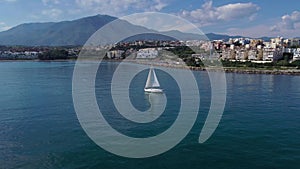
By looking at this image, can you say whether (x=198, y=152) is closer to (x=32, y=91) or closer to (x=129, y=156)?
(x=129, y=156)

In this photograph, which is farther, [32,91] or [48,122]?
[32,91]

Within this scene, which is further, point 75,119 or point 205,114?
point 205,114

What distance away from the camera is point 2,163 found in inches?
191

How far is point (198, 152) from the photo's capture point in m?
5.33

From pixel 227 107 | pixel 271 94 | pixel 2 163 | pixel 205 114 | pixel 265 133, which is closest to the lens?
pixel 2 163

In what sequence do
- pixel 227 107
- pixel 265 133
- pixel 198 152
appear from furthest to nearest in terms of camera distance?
1. pixel 227 107
2. pixel 265 133
3. pixel 198 152

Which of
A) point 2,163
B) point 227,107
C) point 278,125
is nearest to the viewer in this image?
point 2,163

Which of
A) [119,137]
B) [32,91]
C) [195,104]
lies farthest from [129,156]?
[32,91]

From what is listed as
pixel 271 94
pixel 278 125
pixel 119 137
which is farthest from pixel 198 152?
pixel 271 94

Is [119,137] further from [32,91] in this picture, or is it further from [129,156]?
[32,91]

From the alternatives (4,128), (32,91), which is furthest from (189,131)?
(32,91)

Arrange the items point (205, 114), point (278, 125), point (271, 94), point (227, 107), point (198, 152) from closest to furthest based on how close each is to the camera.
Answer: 1. point (198, 152)
2. point (278, 125)
3. point (205, 114)
4. point (227, 107)
5. point (271, 94)

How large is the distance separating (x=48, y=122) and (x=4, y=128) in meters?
0.98

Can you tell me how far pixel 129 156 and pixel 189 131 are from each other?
1911 mm
